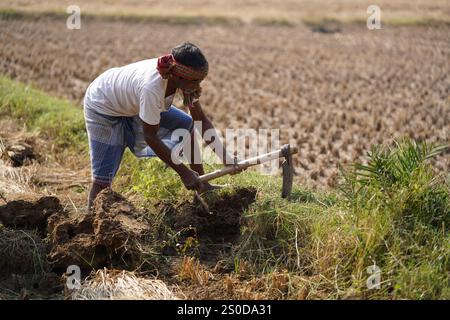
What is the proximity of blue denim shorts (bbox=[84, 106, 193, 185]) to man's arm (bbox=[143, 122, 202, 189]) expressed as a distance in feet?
1.28

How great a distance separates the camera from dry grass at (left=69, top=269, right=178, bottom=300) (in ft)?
12.0

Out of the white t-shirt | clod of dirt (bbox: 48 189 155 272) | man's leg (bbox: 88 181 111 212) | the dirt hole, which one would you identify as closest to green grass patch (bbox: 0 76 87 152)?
the dirt hole

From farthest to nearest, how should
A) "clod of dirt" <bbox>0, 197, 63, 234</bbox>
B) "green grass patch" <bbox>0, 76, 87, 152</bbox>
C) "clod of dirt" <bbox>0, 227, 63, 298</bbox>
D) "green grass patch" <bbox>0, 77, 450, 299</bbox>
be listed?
"green grass patch" <bbox>0, 76, 87, 152</bbox> → "clod of dirt" <bbox>0, 197, 63, 234</bbox> → "clod of dirt" <bbox>0, 227, 63, 298</bbox> → "green grass patch" <bbox>0, 77, 450, 299</bbox>

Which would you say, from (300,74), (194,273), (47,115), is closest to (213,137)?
(194,273)

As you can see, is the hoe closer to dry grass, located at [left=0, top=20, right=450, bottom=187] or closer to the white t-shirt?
the white t-shirt

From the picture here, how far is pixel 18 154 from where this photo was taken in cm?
635

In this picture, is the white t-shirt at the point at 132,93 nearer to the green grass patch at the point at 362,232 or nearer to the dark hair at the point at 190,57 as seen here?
the dark hair at the point at 190,57

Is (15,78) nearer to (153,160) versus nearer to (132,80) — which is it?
(153,160)

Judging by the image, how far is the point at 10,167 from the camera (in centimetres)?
594

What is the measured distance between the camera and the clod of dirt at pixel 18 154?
6254mm

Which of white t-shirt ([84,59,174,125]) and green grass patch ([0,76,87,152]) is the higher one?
white t-shirt ([84,59,174,125])

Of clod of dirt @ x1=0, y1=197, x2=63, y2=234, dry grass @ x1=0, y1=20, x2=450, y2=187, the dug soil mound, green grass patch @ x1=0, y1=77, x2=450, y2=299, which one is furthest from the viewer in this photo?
dry grass @ x1=0, y1=20, x2=450, y2=187
